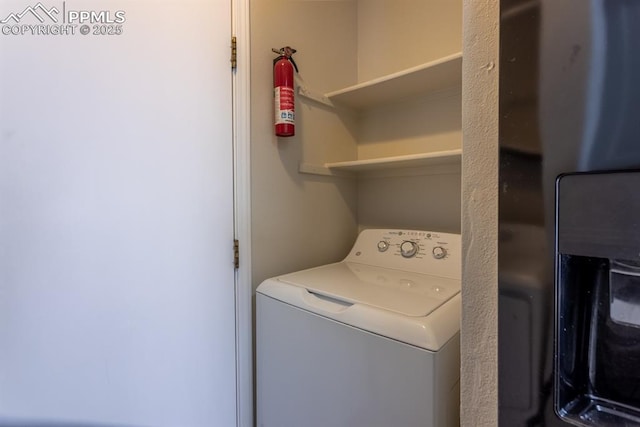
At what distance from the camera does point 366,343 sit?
0.89 meters

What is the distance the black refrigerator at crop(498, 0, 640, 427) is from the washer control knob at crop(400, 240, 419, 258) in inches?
42.0

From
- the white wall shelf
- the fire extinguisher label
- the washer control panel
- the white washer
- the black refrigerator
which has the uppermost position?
A: the fire extinguisher label

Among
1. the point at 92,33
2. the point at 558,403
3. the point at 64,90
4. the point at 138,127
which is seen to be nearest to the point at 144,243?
the point at 138,127

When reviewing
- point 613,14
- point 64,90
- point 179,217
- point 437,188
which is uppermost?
point 64,90

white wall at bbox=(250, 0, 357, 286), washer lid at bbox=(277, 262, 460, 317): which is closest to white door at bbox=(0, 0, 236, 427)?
white wall at bbox=(250, 0, 357, 286)

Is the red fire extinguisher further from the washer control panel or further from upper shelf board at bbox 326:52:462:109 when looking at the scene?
the washer control panel

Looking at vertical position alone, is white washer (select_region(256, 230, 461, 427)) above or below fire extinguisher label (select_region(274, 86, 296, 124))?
below

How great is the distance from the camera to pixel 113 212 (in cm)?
109

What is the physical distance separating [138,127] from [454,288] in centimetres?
128

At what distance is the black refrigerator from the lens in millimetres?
302

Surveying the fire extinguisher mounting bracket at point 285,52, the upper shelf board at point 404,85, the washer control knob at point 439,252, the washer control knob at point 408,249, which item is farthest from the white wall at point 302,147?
the washer control knob at point 439,252

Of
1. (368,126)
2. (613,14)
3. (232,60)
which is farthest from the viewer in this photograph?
(368,126)

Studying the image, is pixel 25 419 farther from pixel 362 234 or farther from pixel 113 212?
pixel 362 234

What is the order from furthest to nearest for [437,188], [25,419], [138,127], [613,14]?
[437,188] < [138,127] < [25,419] < [613,14]
